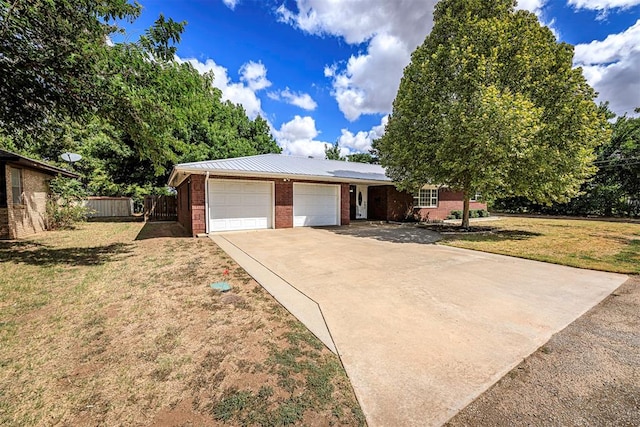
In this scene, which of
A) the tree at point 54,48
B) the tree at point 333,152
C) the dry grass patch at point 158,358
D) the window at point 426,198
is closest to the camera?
the dry grass patch at point 158,358

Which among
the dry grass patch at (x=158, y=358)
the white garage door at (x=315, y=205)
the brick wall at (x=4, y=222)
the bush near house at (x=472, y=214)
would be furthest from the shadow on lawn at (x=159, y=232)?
the bush near house at (x=472, y=214)

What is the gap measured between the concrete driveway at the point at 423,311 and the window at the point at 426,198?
1089cm

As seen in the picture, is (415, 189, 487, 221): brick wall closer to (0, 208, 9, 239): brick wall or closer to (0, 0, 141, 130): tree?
(0, 0, 141, 130): tree

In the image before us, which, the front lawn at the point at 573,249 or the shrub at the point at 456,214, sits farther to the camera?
the shrub at the point at 456,214

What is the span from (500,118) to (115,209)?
25.3m

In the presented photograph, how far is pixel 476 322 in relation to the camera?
3.48 metres

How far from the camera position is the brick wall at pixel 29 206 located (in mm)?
9852

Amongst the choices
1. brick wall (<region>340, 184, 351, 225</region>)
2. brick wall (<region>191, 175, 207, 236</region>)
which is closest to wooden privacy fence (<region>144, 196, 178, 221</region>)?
brick wall (<region>191, 175, 207, 236</region>)

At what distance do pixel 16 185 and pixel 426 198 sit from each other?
812 inches

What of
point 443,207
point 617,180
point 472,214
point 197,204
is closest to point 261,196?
point 197,204

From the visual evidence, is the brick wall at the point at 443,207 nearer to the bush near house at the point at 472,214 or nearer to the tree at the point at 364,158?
the bush near house at the point at 472,214

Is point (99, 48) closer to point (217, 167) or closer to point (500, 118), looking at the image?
point (217, 167)

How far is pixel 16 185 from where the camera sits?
34.0 feet

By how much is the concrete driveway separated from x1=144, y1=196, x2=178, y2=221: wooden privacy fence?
47.2 ft
